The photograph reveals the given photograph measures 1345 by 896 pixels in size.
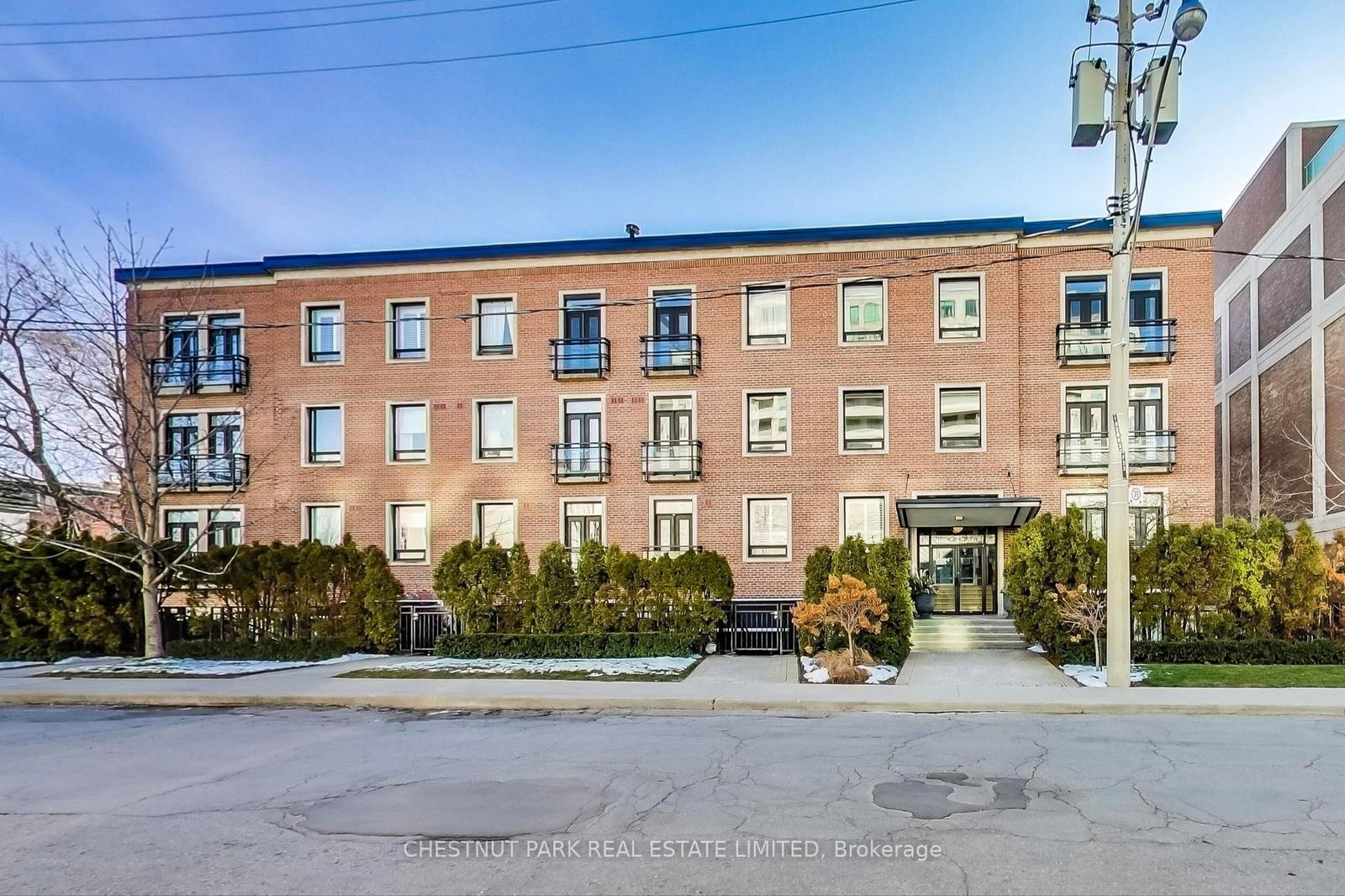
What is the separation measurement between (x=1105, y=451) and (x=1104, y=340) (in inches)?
115

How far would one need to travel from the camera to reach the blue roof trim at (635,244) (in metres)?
22.1

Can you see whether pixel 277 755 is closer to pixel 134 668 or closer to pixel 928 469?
pixel 134 668

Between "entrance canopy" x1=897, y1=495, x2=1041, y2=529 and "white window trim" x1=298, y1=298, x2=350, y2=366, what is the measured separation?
1674cm

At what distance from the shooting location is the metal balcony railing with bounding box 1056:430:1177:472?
2177cm

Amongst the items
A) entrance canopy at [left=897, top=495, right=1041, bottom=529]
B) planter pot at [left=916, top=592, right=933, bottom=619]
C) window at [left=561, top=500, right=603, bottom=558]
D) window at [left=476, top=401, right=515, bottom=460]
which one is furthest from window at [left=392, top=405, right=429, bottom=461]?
planter pot at [left=916, top=592, right=933, bottom=619]

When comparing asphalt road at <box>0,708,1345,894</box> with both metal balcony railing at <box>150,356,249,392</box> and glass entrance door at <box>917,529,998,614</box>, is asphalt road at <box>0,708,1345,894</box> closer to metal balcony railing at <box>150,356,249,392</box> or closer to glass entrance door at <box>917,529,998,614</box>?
glass entrance door at <box>917,529,998,614</box>

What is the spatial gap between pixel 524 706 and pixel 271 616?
27.7 feet

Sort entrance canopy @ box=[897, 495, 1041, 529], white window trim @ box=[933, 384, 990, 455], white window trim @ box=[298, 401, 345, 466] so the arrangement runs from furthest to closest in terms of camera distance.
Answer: white window trim @ box=[298, 401, 345, 466] < white window trim @ box=[933, 384, 990, 455] < entrance canopy @ box=[897, 495, 1041, 529]

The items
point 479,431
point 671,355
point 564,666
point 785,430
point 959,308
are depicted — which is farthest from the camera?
point 479,431

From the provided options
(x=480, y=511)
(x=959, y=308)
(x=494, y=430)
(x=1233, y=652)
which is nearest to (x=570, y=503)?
(x=480, y=511)

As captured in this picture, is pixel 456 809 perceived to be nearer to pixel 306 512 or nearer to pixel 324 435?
pixel 306 512

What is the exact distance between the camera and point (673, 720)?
10.5 meters

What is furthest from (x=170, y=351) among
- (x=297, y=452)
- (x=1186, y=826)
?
(x=1186, y=826)

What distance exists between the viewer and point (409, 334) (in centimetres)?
2477
